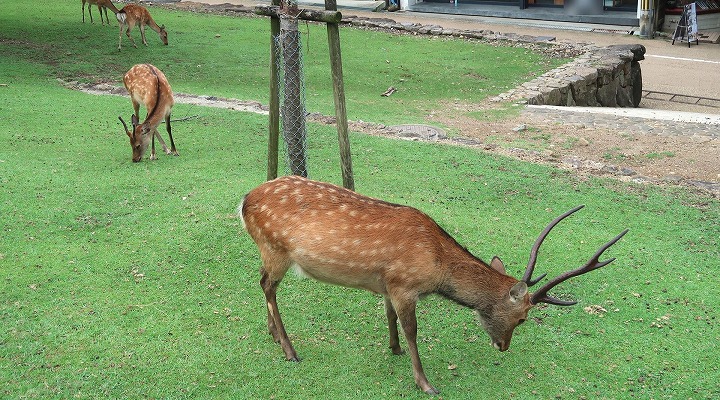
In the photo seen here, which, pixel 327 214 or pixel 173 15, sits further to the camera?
pixel 173 15

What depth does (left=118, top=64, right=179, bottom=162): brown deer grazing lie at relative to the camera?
30.3 feet

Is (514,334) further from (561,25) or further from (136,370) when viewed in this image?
(561,25)

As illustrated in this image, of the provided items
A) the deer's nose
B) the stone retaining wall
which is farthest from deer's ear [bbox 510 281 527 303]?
the stone retaining wall

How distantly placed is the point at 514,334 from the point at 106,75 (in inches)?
434

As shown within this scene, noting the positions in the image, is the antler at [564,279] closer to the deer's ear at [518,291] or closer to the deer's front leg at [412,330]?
the deer's ear at [518,291]

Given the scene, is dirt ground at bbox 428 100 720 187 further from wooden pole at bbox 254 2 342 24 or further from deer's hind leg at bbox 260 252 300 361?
deer's hind leg at bbox 260 252 300 361

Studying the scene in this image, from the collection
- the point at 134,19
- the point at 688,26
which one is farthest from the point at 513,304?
the point at 688,26

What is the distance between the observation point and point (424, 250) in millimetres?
4758

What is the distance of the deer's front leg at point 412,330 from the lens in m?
4.74

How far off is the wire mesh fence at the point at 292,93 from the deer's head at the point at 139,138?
2588 mm

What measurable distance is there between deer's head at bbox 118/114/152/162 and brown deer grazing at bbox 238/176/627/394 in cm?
459

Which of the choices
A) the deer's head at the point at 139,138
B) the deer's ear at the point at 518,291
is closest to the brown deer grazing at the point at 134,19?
the deer's head at the point at 139,138

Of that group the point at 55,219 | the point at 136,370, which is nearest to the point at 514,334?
the point at 136,370

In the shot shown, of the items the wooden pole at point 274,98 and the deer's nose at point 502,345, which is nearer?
the deer's nose at point 502,345
